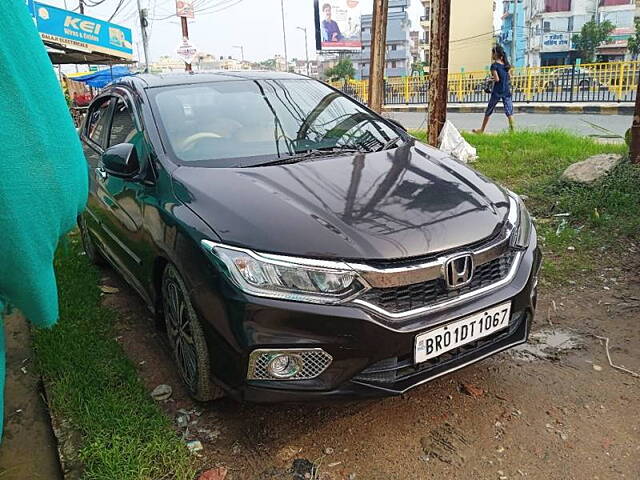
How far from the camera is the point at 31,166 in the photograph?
869 mm

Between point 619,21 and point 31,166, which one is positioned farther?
point 619,21

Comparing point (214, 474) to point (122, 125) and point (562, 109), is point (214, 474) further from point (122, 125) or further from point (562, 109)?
point (562, 109)

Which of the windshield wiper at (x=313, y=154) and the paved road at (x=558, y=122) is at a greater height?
the windshield wiper at (x=313, y=154)

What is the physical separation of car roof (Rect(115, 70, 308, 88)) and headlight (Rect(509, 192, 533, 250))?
1.80m

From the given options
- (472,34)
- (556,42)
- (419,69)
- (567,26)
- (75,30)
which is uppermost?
(567,26)

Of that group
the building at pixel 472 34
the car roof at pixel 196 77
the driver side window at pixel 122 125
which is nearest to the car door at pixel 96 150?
the driver side window at pixel 122 125

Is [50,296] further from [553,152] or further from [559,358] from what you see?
[553,152]

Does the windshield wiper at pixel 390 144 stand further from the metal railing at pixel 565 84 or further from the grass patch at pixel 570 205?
the metal railing at pixel 565 84

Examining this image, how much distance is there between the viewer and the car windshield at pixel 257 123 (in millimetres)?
2955

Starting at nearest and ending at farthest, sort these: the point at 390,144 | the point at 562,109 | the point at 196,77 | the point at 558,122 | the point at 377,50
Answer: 1. the point at 390,144
2. the point at 196,77
3. the point at 377,50
4. the point at 558,122
5. the point at 562,109

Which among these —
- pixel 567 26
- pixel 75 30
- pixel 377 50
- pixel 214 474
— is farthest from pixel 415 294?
pixel 567 26

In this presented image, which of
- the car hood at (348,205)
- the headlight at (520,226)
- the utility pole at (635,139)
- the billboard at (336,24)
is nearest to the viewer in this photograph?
the car hood at (348,205)

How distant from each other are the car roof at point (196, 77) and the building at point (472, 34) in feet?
169

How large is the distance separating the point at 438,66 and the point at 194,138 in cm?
423
